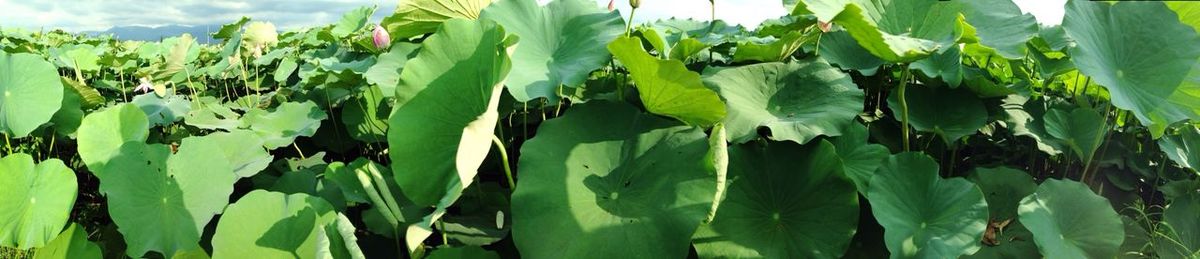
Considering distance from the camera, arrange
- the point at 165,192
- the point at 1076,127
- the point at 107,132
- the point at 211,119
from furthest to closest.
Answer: the point at 211,119 → the point at 1076,127 → the point at 107,132 → the point at 165,192

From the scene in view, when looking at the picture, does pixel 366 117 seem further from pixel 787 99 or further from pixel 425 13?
pixel 787 99

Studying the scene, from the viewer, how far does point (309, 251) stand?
3.15 ft

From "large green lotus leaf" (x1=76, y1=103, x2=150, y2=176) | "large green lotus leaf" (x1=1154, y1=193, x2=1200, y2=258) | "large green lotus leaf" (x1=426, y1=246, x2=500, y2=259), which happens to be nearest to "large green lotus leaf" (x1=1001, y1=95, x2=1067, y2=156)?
"large green lotus leaf" (x1=1154, y1=193, x2=1200, y2=258)

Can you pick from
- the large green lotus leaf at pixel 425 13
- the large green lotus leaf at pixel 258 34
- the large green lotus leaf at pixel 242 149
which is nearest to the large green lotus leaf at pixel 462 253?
the large green lotus leaf at pixel 242 149

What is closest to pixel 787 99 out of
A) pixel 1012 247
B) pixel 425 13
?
pixel 1012 247

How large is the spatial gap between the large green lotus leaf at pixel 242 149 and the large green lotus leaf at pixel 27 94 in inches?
12.4

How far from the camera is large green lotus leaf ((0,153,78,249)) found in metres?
1.12

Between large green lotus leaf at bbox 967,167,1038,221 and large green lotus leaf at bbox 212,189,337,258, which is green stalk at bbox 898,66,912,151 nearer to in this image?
large green lotus leaf at bbox 967,167,1038,221

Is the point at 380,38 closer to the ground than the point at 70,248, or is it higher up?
higher up

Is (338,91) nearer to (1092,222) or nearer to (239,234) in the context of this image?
(239,234)

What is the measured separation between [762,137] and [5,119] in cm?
129

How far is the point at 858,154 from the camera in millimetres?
1147

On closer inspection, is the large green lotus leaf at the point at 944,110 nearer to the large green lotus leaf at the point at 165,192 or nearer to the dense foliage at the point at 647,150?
the dense foliage at the point at 647,150

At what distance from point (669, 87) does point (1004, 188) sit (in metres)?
0.66
